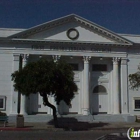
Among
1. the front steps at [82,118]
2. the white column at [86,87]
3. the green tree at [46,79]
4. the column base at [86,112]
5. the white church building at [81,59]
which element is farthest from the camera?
the white column at [86,87]

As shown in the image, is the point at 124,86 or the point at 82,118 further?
the point at 124,86

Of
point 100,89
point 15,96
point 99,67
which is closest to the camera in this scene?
point 15,96

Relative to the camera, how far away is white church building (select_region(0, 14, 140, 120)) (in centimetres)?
3584

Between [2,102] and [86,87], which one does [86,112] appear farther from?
[2,102]

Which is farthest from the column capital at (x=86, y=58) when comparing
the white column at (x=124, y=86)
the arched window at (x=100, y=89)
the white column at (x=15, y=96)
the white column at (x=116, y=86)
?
the white column at (x=15, y=96)

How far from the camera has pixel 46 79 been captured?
25078 millimetres

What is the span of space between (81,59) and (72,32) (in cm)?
366

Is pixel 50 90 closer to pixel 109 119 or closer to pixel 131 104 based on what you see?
pixel 109 119

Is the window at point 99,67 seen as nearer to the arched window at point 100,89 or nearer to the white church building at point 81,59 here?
the white church building at point 81,59

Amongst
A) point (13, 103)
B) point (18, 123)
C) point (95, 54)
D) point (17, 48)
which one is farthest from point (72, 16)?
point (18, 123)

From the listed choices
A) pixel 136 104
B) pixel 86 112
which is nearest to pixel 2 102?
pixel 86 112

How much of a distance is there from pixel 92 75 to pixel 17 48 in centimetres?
1030

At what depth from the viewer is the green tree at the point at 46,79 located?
2514 cm

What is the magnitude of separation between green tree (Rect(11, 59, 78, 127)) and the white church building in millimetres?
9328
